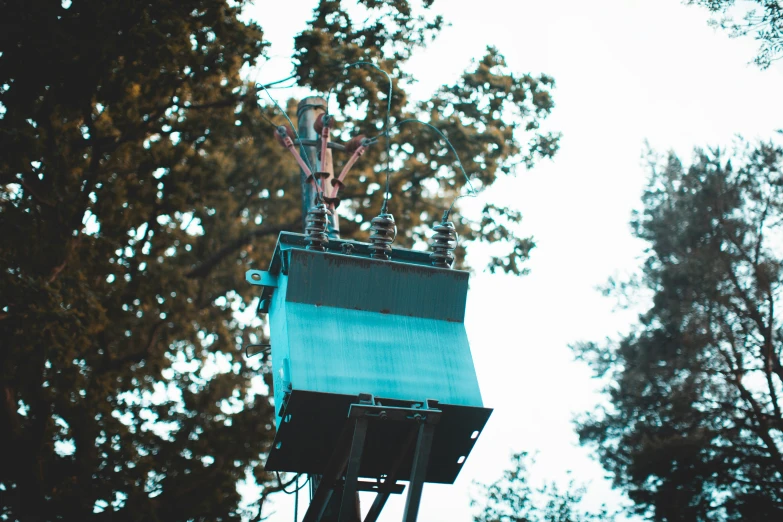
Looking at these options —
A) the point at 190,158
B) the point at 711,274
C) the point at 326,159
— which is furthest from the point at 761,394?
the point at 326,159

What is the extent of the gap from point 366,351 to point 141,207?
9.53m

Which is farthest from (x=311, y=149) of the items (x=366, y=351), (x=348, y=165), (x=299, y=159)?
(x=366, y=351)

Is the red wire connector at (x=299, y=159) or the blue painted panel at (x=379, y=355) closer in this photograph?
the blue painted panel at (x=379, y=355)

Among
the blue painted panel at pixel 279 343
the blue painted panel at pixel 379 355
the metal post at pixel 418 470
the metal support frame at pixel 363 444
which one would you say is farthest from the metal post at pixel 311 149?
the metal post at pixel 418 470

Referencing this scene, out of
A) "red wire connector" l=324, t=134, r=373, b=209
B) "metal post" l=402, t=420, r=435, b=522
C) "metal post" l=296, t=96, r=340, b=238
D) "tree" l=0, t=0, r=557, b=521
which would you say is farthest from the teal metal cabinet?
"tree" l=0, t=0, r=557, b=521

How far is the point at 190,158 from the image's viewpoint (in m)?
15.1

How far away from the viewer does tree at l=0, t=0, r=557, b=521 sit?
11539 millimetres

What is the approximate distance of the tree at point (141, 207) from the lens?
11539mm

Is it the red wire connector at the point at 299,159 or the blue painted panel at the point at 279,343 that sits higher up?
the red wire connector at the point at 299,159

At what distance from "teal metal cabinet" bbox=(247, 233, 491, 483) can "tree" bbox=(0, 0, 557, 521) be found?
5.55 meters

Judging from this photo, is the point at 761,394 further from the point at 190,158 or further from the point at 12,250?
the point at 12,250

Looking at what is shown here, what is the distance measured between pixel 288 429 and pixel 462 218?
10.5m

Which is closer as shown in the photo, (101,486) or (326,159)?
(326,159)

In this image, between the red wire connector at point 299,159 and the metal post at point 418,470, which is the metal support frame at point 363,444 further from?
the red wire connector at point 299,159
